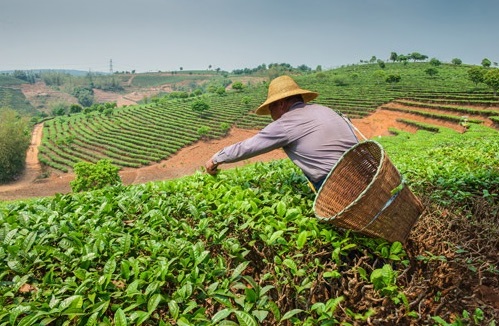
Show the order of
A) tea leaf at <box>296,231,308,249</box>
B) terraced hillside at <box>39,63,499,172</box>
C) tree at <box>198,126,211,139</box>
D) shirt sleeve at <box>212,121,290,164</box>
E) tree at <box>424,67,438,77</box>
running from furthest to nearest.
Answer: tree at <box>424,67,438,77</box>
tree at <box>198,126,211,139</box>
terraced hillside at <box>39,63,499,172</box>
shirt sleeve at <box>212,121,290,164</box>
tea leaf at <box>296,231,308,249</box>

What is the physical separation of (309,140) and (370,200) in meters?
0.70

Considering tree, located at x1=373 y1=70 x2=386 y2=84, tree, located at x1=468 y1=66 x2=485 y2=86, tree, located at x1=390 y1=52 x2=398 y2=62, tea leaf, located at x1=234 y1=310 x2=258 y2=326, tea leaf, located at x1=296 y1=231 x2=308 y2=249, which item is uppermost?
tree, located at x1=390 y1=52 x2=398 y2=62

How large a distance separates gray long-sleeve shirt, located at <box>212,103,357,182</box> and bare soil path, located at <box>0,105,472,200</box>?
25.8 metres

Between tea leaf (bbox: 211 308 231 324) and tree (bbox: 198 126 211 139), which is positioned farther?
tree (bbox: 198 126 211 139)

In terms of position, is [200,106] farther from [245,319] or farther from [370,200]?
[245,319]

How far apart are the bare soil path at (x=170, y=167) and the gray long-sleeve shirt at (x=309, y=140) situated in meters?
25.8

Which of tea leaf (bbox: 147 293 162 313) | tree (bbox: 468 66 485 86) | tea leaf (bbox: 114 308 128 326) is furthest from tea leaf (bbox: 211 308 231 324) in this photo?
tree (bbox: 468 66 485 86)

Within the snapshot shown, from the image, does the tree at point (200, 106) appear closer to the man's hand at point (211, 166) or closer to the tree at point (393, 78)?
the tree at point (393, 78)

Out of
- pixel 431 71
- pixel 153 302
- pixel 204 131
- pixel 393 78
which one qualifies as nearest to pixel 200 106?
pixel 204 131

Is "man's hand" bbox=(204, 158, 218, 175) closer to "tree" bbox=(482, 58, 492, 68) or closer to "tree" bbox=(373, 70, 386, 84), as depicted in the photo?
"tree" bbox=(373, 70, 386, 84)

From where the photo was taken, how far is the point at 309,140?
2.27 metres

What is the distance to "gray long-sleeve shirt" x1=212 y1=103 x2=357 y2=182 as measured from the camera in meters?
2.25

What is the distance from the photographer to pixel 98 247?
5.49 feet

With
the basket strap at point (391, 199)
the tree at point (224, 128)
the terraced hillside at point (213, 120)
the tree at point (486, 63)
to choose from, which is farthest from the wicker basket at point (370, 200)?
the tree at point (486, 63)
